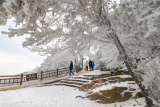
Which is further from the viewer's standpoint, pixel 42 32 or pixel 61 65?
pixel 61 65

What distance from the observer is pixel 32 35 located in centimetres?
267

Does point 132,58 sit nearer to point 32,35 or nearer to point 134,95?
point 134,95

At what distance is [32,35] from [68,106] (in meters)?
4.06

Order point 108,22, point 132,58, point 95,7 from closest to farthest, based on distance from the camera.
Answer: point 95,7, point 108,22, point 132,58

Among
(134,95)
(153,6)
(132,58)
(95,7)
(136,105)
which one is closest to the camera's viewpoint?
(153,6)

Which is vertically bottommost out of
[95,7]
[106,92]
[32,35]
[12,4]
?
[106,92]

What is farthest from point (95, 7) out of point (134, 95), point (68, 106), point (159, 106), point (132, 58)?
point (68, 106)

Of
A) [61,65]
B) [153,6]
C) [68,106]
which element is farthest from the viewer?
[61,65]

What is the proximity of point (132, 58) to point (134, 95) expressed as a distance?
242 centimetres

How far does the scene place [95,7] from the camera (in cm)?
247

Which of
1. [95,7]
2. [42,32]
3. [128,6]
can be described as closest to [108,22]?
[95,7]

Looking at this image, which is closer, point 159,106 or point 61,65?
point 159,106

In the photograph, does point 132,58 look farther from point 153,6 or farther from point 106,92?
point 106,92

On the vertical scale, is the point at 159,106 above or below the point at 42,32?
below
